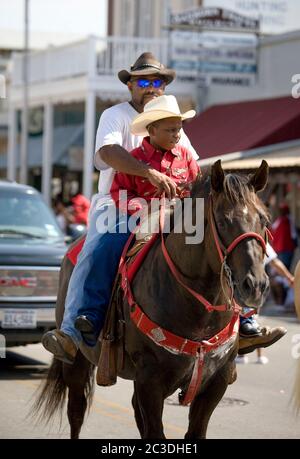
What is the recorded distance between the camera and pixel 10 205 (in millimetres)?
13008

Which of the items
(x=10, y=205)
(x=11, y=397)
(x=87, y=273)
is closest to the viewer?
(x=87, y=273)

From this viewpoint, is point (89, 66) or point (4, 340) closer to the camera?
point (4, 340)

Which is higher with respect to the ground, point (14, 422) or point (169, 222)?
point (169, 222)

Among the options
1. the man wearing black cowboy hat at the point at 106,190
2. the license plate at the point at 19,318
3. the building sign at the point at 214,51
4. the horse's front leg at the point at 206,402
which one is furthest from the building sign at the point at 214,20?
the horse's front leg at the point at 206,402

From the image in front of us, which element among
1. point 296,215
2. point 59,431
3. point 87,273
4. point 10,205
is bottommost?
point 296,215

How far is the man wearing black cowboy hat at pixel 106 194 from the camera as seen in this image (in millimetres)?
6246

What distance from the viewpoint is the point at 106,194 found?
6.83 metres

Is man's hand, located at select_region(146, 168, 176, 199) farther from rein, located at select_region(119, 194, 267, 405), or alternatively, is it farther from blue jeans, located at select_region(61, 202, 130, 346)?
blue jeans, located at select_region(61, 202, 130, 346)

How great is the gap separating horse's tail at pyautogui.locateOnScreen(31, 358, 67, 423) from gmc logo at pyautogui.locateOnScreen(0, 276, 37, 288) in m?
3.86

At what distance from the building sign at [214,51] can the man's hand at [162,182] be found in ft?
64.6

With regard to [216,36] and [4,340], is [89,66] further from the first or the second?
[4,340]

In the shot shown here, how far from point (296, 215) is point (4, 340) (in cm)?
1268

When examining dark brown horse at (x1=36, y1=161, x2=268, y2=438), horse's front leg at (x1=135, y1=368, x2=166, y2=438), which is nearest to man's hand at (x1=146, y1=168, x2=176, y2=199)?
dark brown horse at (x1=36, y1=161, x2=268, y2=438)

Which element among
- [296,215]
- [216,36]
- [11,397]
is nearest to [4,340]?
[11,397]
